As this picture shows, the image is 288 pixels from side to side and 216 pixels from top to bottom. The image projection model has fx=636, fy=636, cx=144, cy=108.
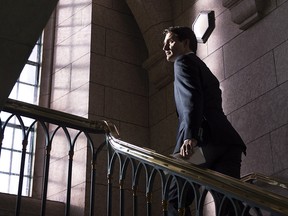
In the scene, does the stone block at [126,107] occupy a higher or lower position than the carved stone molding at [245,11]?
lower

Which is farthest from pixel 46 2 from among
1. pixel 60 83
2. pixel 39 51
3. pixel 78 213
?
pixel 39 51

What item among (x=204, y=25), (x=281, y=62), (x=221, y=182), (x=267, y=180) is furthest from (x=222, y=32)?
(x=221, y=182)

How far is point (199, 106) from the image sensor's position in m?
4.50

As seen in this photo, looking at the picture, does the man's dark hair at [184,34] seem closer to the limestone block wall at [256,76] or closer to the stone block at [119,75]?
the limestone block wall at [256,76]

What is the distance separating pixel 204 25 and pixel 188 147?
332 cm

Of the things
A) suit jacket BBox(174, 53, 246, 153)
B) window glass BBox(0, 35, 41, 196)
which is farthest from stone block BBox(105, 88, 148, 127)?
suit jacket BBox(174, 53, 246, 153)

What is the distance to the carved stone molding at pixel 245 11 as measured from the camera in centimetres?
669

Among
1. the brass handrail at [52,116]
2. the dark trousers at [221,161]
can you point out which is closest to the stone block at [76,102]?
the brass handrail at [52,116]

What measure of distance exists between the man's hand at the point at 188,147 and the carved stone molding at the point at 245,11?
8.91 feet

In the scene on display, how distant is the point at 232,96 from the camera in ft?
22.3

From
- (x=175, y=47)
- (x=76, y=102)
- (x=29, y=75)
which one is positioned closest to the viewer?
(x=175, y=47)

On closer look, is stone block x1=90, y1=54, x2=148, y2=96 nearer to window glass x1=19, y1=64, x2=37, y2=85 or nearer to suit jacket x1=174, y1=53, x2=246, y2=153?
window glass x1=19, y1=64, x2=37, y2=85

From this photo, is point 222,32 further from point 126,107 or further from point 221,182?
point 221,182

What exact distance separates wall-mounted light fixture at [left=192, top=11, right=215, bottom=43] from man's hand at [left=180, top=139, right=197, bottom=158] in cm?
315
